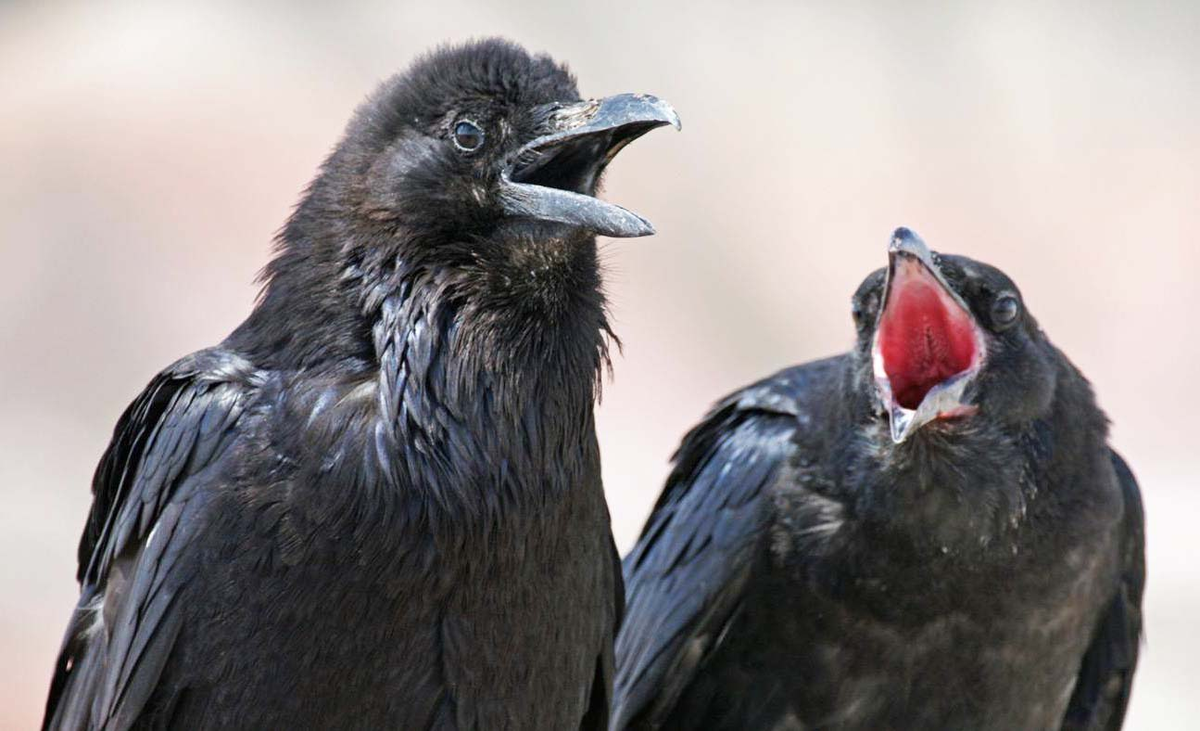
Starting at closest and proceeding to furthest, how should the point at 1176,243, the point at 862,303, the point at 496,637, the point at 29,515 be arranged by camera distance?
the point at 496,637, the point at 862,303, the point at 29,515, the point at 1176,243

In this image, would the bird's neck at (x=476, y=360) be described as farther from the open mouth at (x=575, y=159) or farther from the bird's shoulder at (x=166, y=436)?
the bird's shoulder at (x=166, y=436)

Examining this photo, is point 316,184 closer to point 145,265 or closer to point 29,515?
point 29,515

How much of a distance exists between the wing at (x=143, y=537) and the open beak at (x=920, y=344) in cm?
158

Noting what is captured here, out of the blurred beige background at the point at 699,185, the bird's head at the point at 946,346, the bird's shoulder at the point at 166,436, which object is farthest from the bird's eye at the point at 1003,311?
the blurred beige background at the point at 699,185

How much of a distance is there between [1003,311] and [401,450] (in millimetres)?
1680

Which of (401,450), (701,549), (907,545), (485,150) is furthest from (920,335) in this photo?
(401,450)

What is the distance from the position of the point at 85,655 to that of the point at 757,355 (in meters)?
8.48

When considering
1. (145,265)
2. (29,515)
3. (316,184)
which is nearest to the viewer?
(316,184)

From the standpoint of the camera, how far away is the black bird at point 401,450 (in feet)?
11.3

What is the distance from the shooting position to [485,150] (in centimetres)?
358

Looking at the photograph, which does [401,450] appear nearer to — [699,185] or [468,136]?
[468,136]

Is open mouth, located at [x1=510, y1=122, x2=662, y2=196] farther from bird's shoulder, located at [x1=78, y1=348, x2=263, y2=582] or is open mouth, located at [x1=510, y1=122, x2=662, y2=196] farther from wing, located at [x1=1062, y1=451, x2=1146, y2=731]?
wing, located at [x1=1062, y1=451, x2=1146, y2=731]

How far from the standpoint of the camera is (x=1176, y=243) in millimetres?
12227

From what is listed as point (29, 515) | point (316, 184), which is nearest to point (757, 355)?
point (29, 515)
